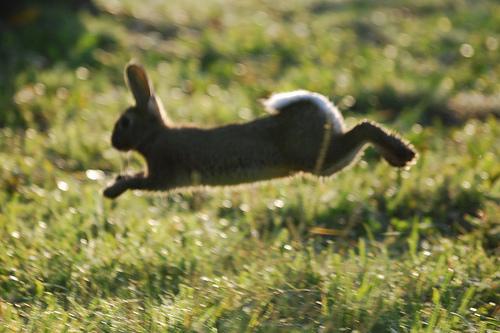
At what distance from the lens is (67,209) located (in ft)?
17.4

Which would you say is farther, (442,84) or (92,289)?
(442,84)

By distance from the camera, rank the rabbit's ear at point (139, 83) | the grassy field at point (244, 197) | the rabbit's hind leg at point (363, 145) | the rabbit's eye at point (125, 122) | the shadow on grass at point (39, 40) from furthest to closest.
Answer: the shadow on grass at point (39, 40) < the rabbit's eye at point (125, 122) < the rabbit's ear at point (139, 83) < the rabbit's hind leg at point (363, 145) < the grassy field at point (244, 197)

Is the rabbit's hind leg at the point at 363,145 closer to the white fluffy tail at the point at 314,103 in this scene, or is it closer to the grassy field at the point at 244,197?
the white fluffy tail at the point at 314,103

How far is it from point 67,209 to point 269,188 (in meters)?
1.38

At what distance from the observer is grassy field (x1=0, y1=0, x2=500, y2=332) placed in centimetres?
395

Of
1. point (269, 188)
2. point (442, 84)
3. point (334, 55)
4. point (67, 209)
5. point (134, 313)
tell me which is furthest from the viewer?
point (334, 55)

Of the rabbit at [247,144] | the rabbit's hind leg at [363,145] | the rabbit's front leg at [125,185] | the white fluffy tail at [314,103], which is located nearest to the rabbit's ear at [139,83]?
the rabbit at [247,144]

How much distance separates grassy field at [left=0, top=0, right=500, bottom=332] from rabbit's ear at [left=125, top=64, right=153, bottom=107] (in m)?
0.70

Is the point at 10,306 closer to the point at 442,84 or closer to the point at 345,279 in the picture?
the point at 345,279

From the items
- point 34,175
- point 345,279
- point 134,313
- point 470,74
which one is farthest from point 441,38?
point 134,313

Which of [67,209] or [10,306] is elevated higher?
[10,306]

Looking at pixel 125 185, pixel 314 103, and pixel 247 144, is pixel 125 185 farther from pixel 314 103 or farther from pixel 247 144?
pixel 314 103

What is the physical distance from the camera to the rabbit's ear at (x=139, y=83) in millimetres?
5141

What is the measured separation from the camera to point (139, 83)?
524 centimetres
